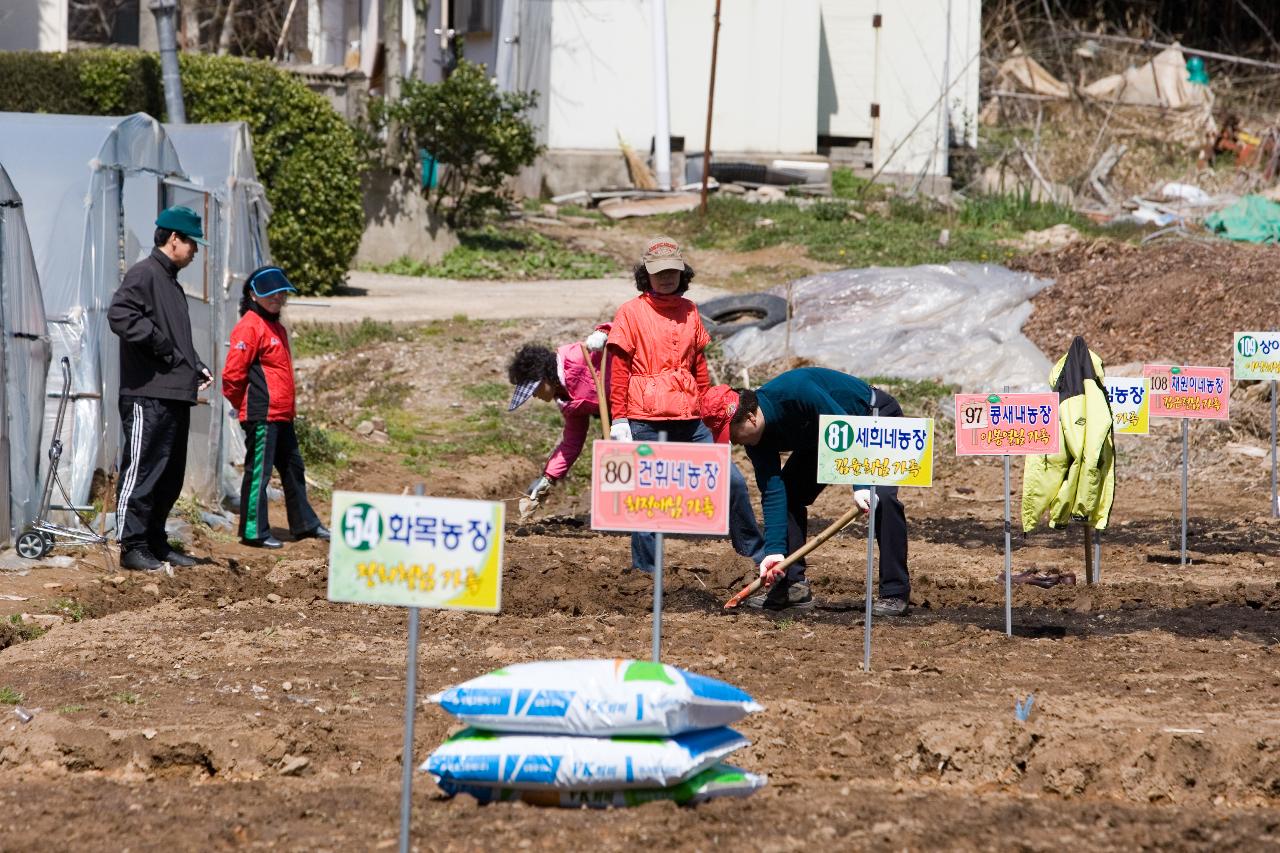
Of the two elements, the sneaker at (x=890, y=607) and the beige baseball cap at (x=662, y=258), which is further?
the beige baseball cap at (x=662, y=258)

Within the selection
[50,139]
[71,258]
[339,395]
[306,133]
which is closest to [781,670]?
[71,258]

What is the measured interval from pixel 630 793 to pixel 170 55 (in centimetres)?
1277

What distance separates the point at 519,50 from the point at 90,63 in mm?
8833

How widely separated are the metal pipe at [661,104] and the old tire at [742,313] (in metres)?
8.41

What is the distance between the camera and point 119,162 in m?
10.3

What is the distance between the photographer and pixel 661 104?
987 inches

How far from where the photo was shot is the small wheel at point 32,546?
896 cm

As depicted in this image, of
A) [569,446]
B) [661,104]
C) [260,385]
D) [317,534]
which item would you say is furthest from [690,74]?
[260,385]

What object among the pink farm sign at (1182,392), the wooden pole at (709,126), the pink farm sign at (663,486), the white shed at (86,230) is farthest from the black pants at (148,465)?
the wooden pole at (709,126)

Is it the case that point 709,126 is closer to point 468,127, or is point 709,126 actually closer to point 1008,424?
point 468,127

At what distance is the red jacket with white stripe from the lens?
32.8ft

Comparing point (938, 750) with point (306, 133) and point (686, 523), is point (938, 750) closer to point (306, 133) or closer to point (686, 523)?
point (686, 523)

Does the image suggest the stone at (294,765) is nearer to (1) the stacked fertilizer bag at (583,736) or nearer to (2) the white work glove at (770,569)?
(1) the stacked fertilizer bag at (583,736)

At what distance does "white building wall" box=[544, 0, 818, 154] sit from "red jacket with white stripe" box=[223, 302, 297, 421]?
15.9m
